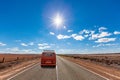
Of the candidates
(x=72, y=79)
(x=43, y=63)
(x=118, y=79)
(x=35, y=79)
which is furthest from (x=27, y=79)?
(x=43, y=63)

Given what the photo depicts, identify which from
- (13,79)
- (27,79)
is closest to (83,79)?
(27,79)

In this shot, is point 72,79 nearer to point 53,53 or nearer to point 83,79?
point 83,79

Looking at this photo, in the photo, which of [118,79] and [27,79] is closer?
[27,79]

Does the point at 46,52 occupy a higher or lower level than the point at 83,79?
higher

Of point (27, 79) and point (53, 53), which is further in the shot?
point (53, 53)

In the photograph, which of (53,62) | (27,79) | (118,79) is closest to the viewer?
(27,79)

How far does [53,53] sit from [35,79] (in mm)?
14895

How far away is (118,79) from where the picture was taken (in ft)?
46.5

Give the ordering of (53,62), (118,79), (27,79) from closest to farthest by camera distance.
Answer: (27,79), (118,79), (53,62)

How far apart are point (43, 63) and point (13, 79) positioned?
553 inches

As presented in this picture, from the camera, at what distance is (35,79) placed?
1306 centimetres

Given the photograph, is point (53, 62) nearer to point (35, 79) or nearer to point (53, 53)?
point (53, 53)

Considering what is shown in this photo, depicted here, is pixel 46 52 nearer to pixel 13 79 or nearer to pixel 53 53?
pixel 53 53

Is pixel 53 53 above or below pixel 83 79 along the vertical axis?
above
